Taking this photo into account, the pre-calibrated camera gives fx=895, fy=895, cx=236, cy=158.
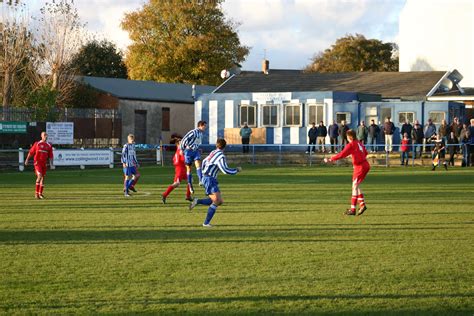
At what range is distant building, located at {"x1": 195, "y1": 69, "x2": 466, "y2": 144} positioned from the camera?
46031 mm

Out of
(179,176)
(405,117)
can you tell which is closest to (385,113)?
(405,117)

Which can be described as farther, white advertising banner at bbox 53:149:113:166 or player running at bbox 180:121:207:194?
white advertising banner at bbox 53:149:113:166

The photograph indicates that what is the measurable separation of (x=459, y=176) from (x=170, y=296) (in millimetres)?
24764

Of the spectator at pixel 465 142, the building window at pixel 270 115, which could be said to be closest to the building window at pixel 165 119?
the building window at pixel 270 115

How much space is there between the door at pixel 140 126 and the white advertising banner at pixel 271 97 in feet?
41.0

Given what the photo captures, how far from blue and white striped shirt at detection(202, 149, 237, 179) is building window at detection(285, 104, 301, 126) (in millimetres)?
32816

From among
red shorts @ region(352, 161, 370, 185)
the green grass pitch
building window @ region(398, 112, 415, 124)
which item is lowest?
the green grass pitch

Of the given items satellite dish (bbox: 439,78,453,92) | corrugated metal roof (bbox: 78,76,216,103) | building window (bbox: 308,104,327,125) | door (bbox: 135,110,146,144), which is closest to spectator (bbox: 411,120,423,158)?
building window (bbox: 308,104,327,125)

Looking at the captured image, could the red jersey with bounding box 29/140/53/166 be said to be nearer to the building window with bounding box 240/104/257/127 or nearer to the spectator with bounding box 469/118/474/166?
the spectator with bounding box 469/118/474/166

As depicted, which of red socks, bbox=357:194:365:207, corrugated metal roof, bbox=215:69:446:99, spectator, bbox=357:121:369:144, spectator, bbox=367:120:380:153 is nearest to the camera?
red socks, bbox=357:194:365:207

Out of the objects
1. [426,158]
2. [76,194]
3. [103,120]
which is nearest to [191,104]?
[103,120]

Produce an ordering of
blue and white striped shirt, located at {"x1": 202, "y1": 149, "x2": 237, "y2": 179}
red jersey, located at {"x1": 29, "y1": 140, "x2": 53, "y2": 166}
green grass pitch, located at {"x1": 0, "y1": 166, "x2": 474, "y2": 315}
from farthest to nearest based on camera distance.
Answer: red jersey, located at {"x1": 29, "y1": 140, "x2": 53, "y2": 166}
blue and white striped shirt, located at {"x1": 202, "y1": 149, "x2": 237, "y2": 179}
green grass pitch, located at {"x1": 0, "y1": 166, "x2": 474, "y2": 315}

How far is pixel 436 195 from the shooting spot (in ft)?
78.2

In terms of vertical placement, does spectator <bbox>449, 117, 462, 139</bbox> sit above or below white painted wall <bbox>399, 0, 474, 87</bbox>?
below
